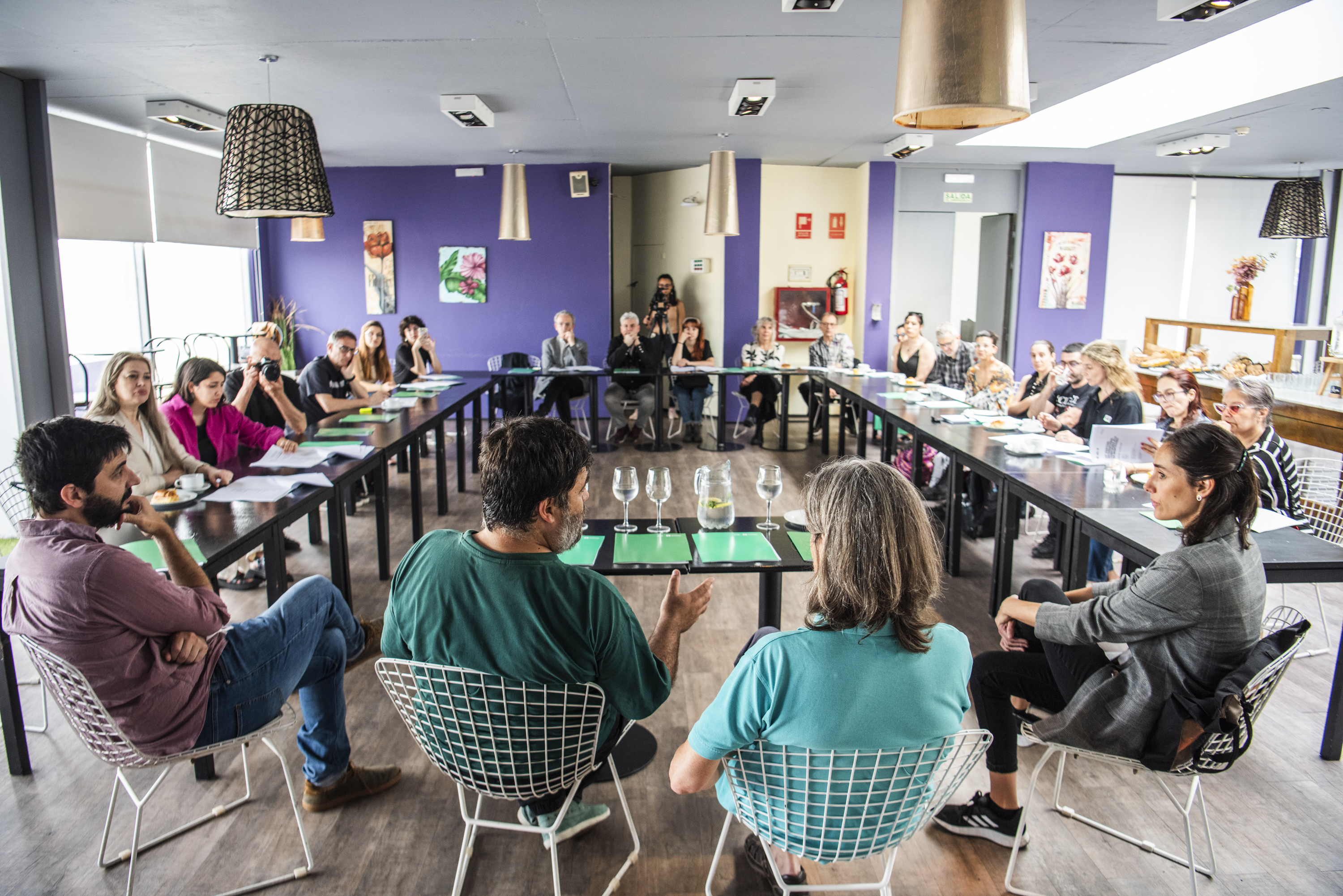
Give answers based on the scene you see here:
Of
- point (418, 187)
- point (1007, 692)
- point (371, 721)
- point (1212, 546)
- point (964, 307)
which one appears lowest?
point (371, 721)

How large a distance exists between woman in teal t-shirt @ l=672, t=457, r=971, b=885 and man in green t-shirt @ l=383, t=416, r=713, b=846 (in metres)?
0.33

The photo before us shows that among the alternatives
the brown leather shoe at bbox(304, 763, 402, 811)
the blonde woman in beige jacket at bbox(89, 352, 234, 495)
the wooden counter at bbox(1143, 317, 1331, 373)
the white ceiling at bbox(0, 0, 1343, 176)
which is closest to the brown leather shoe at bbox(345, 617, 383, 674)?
the brown leather shoe at bbox(304, 763, 402, 811)

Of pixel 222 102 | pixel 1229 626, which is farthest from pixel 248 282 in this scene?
pixel 1229 626

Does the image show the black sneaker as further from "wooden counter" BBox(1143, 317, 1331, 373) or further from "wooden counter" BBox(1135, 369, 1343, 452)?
"wooden counter" BBox(1143, 317, 1331, 373)

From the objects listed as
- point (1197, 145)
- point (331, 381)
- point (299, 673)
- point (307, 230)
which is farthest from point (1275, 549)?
point (307, 230)

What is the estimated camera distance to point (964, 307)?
405 inches

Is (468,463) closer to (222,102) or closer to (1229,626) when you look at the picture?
(222,102)

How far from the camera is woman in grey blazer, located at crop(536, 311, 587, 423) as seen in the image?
8.20 meters

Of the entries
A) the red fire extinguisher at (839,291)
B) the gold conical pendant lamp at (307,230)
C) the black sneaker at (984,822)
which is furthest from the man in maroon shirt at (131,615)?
the red fire extinguisher at (839,291)

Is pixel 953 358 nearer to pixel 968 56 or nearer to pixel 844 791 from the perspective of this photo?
pixel 968 56

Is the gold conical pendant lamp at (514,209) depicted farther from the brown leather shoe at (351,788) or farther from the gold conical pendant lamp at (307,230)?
the brown leather shoe at (351,788)

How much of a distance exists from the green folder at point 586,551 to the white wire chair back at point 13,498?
1.71m

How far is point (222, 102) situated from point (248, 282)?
3.57 meters

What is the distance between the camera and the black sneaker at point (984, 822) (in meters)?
2.37
